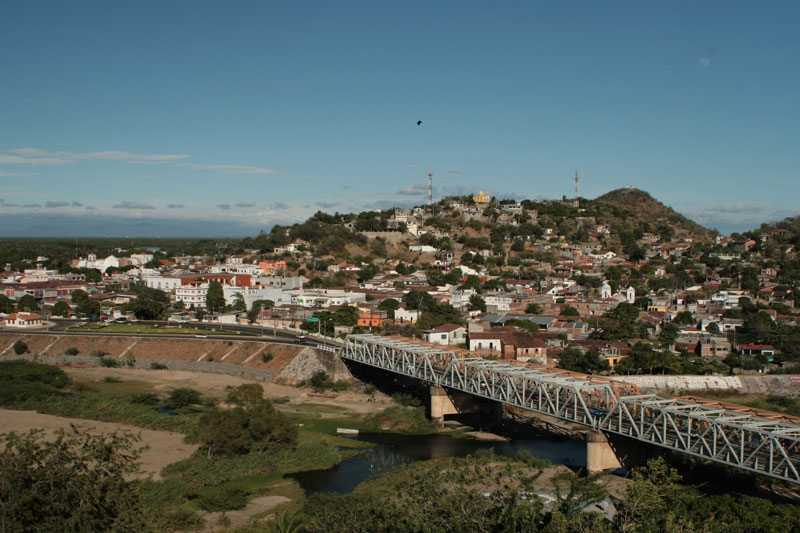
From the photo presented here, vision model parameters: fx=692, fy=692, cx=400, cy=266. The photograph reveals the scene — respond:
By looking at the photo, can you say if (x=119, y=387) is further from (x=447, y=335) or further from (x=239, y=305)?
(x=239, y=305)

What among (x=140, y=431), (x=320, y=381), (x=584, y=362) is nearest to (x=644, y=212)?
(x=584, y=362)

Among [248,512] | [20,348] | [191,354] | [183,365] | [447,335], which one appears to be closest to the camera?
[248,512]

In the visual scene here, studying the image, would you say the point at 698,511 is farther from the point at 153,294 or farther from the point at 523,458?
the point at 153,294

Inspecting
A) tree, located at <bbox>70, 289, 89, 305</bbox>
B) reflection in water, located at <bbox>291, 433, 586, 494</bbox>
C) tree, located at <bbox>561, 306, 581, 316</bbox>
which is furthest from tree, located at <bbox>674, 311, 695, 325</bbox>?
tree, located at <bbox>70, 289, 89, 305</bbox>

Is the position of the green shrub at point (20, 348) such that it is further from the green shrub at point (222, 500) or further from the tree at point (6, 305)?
the green shrub at point (222, 500)

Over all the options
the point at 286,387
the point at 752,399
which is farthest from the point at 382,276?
the point at 752,399
